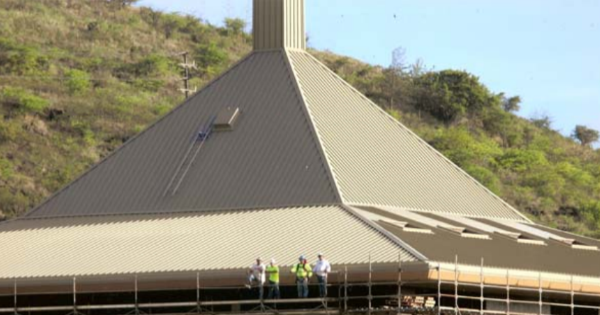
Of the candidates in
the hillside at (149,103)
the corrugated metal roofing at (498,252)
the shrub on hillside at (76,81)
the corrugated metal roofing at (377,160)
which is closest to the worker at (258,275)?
the corrugated metal roofing at (498,252)

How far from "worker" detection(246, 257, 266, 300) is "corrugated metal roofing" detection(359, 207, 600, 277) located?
16.3 ft

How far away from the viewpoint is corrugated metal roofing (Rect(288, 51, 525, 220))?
65625 mm

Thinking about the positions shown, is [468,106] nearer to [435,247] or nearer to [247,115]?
[247,115]

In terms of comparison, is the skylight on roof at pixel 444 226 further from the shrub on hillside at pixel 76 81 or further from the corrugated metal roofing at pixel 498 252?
the shrub on hillside at pixel 76 81

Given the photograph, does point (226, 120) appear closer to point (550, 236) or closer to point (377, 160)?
point (377, 160)

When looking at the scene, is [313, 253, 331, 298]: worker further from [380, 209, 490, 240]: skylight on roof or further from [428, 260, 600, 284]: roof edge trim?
[380, 209, 490, 240]: skylight on roof

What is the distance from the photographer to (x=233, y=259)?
57.6 m

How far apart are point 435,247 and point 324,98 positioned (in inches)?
554

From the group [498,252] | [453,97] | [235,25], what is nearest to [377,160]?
[498,252]

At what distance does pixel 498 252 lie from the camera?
199 ft

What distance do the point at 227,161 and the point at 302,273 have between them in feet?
43.9

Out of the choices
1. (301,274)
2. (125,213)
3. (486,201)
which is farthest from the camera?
(486,201)

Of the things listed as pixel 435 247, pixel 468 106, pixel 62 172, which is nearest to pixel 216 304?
pixel 435 247

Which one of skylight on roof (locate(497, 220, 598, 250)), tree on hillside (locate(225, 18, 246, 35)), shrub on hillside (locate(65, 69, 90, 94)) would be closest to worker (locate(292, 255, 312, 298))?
skylight on roof (locate(497, 220, 598, 250))
